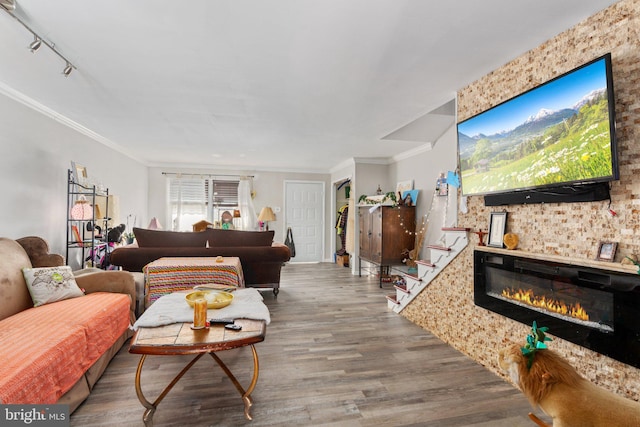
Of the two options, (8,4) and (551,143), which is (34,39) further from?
(551,143)

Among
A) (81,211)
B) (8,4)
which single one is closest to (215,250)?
(81,211)

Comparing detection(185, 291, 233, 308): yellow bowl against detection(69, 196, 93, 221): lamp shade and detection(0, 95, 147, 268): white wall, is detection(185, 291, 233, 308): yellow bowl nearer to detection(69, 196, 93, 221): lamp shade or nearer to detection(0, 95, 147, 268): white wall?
detection(0, 95, 147, 268): white wall

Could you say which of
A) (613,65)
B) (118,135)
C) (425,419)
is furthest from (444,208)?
(118,135)

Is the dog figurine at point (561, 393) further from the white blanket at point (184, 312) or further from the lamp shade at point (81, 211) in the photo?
the lamp shade at point (81, 211)

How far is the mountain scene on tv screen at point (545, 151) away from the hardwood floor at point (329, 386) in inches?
59.2

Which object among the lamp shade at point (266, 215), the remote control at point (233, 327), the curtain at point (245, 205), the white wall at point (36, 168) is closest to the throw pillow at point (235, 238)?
the white wall at point (36, 168)

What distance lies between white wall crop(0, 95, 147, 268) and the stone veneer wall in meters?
4.43

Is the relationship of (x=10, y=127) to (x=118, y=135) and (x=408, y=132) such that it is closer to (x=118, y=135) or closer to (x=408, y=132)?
(x=118, y=135)

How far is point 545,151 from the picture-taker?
2.01 m

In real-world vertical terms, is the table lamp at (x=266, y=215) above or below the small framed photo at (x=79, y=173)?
below

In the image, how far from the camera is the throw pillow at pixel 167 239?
385 cm

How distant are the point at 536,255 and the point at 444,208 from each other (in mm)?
2468

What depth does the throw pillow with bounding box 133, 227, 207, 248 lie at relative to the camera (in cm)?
385

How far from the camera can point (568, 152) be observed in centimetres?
186
